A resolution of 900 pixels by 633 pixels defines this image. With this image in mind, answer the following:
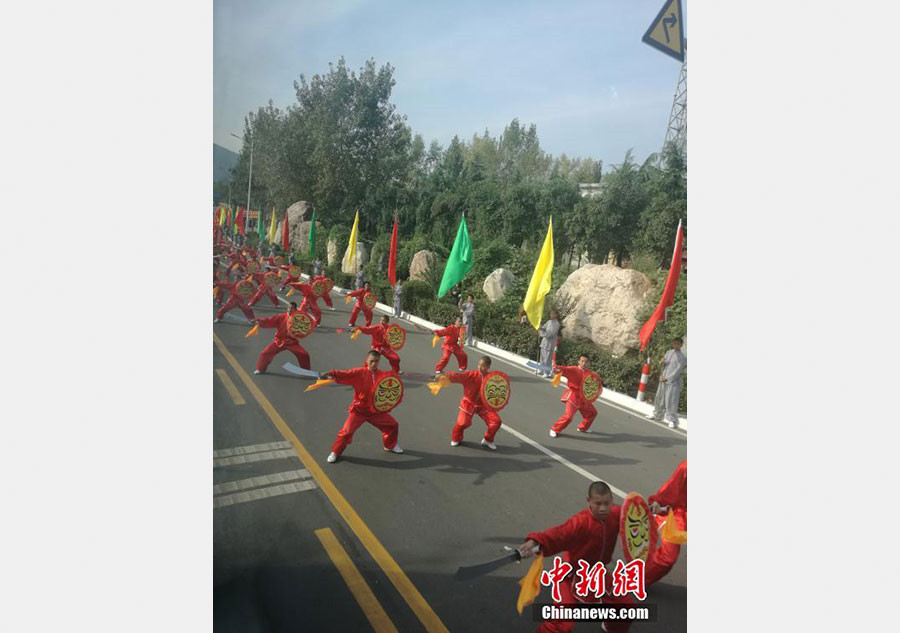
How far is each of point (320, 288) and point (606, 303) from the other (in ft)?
7.30

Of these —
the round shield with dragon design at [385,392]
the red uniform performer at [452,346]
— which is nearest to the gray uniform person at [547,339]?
the red uniform performer at [452,346]

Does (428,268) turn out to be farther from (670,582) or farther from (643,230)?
(670,582)

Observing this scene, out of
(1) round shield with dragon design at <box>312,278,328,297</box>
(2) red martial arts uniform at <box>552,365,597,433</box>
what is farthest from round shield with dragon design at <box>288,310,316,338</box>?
(2) red martial arts uniform at <box>552,365,597,433</box>

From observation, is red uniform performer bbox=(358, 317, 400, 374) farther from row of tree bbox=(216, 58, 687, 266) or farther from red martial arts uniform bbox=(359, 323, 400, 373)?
row of tree bbox=(216, 58, 687, 266)

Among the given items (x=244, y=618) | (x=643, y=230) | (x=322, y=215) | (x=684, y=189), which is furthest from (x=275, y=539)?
(x=684, y=189)

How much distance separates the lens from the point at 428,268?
4.13 meters

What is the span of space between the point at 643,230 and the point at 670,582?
171 centimetres

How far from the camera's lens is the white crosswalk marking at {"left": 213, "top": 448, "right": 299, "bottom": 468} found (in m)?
2.31

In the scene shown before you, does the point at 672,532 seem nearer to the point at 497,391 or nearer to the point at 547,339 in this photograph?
the point at 497,391

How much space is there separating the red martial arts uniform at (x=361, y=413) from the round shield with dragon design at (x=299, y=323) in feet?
1.88

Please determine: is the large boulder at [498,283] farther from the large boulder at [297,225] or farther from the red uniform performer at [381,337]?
the red uniform performer at [381,337]

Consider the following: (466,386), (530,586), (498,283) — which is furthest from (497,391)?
(530,586)

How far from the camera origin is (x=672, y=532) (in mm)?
1949

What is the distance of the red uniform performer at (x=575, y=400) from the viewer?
13.8 ft
